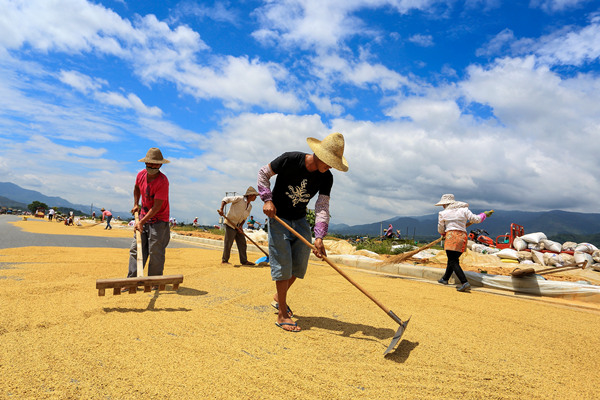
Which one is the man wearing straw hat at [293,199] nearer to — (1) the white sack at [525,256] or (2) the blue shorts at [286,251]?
(2) the blue shorts at [286,251]

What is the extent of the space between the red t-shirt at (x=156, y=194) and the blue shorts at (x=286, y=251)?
1.57 metres

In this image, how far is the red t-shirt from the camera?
3.72 metres

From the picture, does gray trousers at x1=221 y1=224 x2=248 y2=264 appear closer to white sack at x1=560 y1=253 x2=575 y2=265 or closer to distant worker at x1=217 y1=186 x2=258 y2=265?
distant worker at x1=217 y1=186 x2=258 y2=265

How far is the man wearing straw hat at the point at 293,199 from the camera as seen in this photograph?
2.77 metres

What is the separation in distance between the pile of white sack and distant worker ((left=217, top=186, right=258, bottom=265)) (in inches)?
277

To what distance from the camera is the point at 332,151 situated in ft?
8.97

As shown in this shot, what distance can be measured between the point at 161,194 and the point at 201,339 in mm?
2008

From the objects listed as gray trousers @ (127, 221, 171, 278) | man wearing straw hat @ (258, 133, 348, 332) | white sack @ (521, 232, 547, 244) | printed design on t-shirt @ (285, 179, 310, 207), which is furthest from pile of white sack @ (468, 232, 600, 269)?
gray trousers @ (127, 221, 171, 278)

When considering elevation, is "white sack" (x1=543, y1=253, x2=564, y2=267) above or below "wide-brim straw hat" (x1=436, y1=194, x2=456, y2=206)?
below

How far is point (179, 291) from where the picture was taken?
381 centimetres

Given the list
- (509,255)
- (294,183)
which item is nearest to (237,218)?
(294,183)

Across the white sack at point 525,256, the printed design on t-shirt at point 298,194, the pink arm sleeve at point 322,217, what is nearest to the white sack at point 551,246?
the white sack at point 525,256

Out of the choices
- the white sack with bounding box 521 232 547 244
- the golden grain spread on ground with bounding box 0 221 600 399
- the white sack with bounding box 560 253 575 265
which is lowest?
the golden grain spread on ground with bounding box 0 221 600 399

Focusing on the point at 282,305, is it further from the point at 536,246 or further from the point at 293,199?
the point at 536,246
